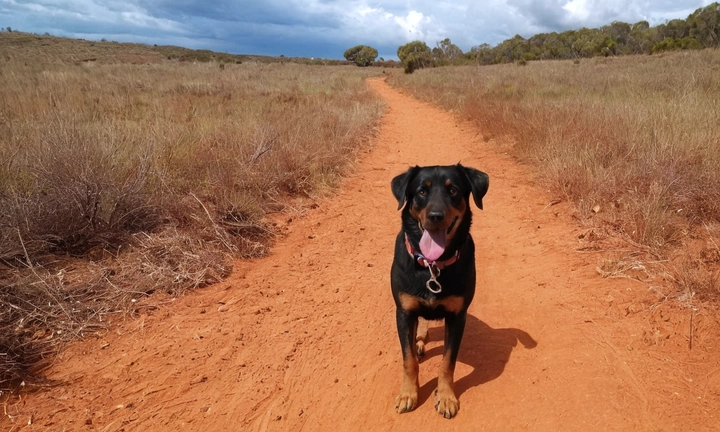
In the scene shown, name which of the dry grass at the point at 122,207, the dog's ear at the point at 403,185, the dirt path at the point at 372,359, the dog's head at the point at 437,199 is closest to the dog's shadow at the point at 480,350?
the dirt path at the point at 372,359

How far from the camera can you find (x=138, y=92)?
11.7m

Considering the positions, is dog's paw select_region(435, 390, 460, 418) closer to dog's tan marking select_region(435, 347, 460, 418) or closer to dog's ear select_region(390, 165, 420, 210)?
dog's tan marking select_region(435, 347, 460, 418)

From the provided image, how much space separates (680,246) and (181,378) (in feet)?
13.8

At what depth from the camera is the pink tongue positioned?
2.37 metres

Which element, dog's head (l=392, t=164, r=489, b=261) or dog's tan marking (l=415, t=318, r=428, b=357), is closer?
dog's head (l=392, t=164, r=489, b=261)

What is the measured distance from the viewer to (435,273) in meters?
2.35

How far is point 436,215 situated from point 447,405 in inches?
44.2

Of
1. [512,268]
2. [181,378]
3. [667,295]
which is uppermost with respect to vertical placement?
[667,295]

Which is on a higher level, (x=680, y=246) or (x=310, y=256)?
(x=680, y=246)

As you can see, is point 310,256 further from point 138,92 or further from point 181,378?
point 138,92

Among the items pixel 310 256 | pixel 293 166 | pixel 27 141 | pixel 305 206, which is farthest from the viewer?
pixel 293 166

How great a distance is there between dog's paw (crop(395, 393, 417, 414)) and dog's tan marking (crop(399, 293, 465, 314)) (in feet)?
1.72

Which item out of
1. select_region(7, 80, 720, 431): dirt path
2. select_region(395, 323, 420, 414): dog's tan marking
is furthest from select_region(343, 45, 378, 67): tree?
select_region(395, 323, 420, 414): dog's tan marking

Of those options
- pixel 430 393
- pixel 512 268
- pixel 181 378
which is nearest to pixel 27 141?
pixel 181 378
